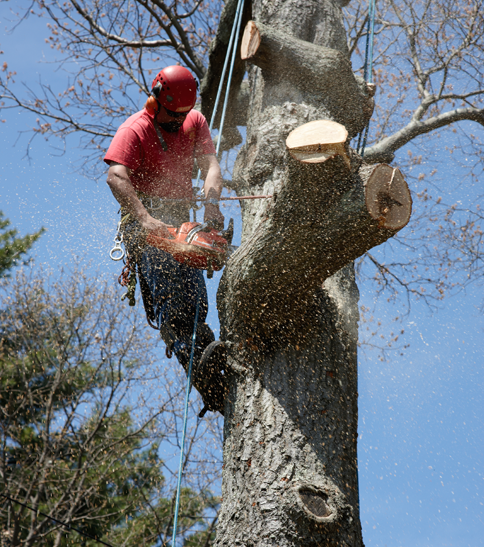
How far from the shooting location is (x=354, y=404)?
2.74 m

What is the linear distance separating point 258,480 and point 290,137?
1518 millimetres

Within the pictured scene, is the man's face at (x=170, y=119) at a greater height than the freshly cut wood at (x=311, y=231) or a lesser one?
greater

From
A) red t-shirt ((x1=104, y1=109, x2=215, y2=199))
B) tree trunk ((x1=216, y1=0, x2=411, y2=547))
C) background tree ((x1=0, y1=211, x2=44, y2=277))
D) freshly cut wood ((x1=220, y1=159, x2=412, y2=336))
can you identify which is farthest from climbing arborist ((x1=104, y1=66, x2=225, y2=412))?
background tree ((x1=0, y1=211, x2=44, y2=277))

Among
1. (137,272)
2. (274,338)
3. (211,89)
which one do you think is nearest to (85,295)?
(211,89)

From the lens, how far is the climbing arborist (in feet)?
10.0

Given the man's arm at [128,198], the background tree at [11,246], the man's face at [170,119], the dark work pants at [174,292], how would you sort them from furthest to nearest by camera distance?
the background tree at [11,246], the man's face at [170,119], the dark work pants at [174,292], the man's arm at [128,198]

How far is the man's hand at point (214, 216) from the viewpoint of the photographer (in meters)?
3.21

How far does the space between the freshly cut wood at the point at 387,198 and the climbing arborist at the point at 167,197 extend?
1165 millimetres

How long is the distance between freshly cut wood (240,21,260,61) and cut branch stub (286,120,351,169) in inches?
61.4

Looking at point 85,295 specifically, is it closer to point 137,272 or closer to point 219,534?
point 137,272

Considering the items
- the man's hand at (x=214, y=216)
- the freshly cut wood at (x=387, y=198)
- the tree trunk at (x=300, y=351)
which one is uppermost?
the man's hand at (x=214, y=216)

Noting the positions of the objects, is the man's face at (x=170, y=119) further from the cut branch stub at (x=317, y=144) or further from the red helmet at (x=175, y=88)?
the cut branch stub at (x=317, y=144)

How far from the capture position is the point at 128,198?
9.96 feet

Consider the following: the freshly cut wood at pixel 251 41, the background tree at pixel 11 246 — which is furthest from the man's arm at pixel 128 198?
the background tree at pixel 11 246
